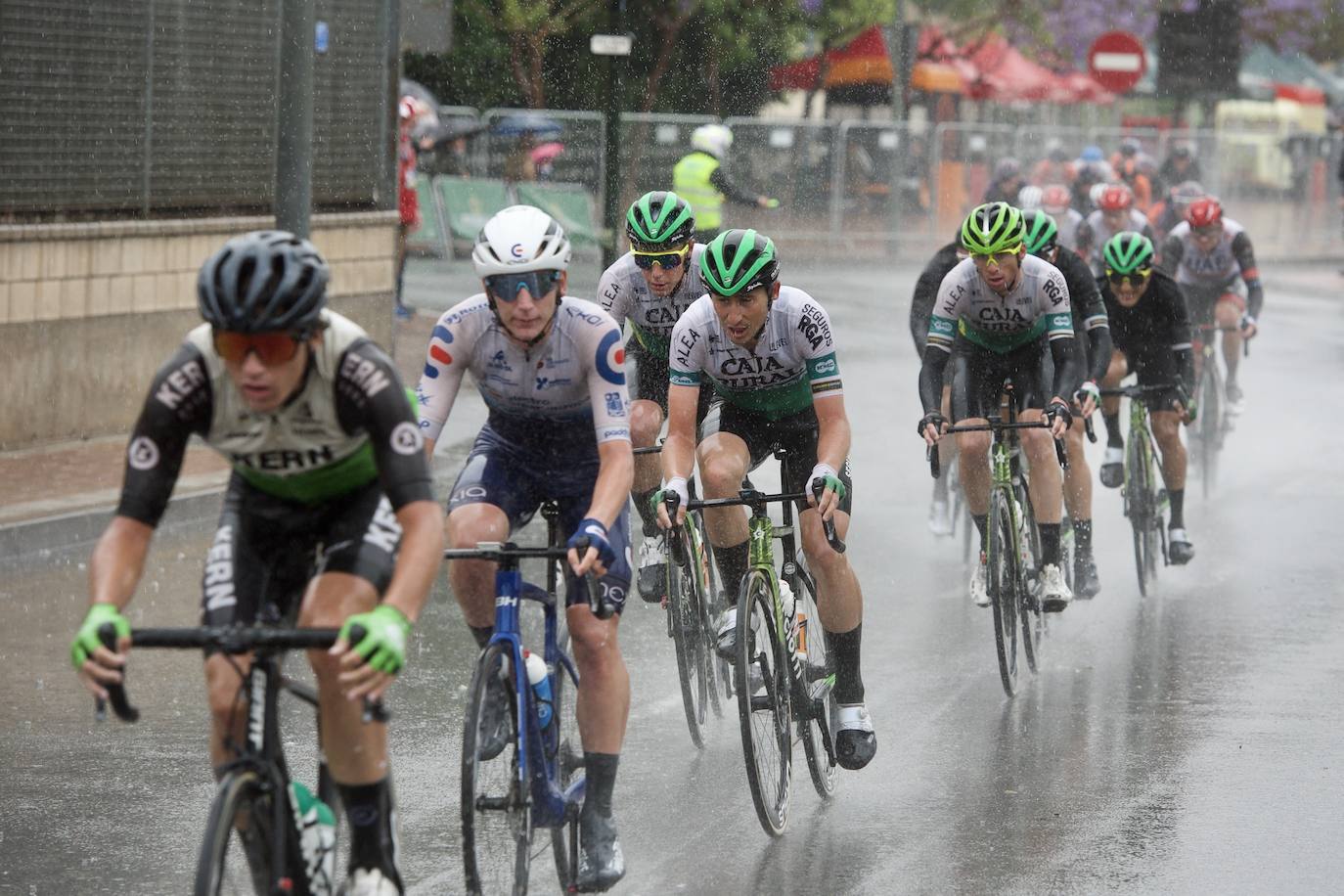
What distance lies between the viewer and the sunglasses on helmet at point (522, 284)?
584 cm

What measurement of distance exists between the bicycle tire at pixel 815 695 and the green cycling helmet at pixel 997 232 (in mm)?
2174

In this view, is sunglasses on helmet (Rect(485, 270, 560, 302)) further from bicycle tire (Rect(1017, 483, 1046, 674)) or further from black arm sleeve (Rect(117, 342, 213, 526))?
bicycle tire (Rect(1017, 483, 1046, 674))

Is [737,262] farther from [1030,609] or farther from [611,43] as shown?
[611,43]

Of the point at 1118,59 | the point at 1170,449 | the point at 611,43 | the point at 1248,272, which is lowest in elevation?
the point at 1170,449

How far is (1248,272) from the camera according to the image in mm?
15336

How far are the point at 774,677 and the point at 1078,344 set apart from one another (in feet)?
12.6

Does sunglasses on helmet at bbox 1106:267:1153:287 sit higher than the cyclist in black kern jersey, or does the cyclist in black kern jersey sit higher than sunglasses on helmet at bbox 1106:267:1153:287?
sunglasses on helmet at bbox 1106:267:1153:287

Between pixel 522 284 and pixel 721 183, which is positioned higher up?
pixel 721 183

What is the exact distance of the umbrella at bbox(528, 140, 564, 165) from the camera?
2777 cm

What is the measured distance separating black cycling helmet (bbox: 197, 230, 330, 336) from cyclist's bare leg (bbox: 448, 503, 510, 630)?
5.20 feet

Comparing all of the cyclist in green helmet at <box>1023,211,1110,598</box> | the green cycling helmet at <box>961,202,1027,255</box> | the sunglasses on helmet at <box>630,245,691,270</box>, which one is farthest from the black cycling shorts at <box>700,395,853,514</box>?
the cyclist in green helmet at <box>1023,211,1110,598</box>

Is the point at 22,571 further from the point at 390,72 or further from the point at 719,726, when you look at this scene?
the point at 390,72

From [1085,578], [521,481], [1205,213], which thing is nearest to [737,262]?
[521,481]

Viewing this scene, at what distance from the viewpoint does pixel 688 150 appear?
3006 cm
